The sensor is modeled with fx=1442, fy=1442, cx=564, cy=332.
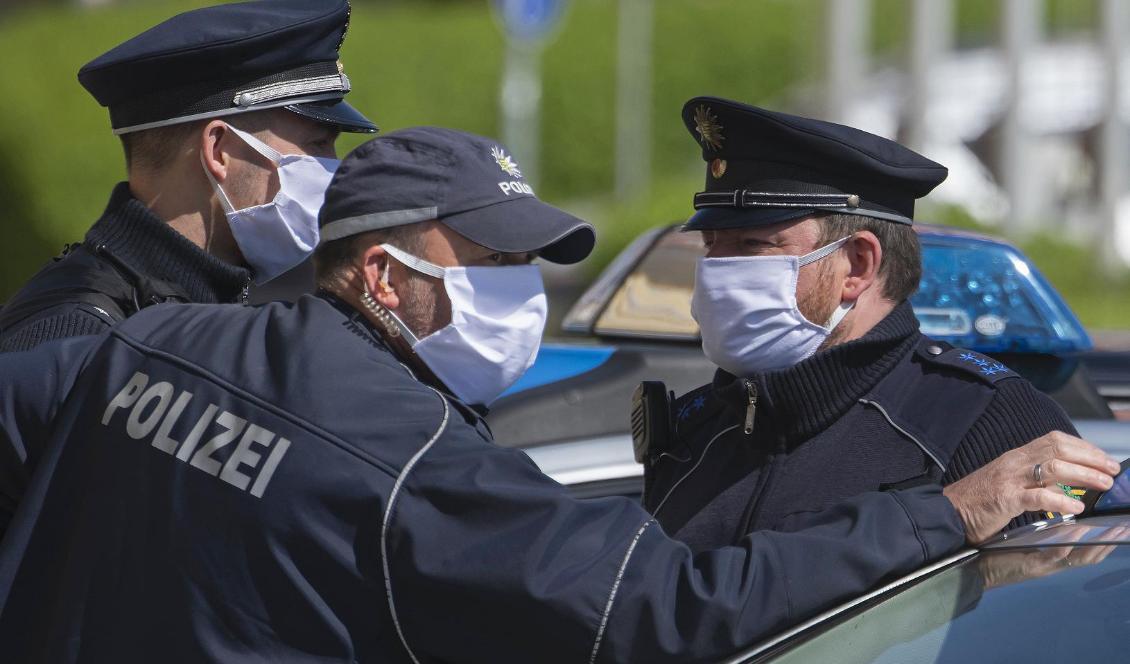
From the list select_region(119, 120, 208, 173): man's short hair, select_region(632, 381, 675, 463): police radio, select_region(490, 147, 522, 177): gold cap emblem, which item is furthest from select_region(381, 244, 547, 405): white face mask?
select_region(119, 120, 208, 173): man's short hair

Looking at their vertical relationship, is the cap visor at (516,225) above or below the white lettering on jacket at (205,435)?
above

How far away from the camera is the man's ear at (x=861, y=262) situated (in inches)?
102

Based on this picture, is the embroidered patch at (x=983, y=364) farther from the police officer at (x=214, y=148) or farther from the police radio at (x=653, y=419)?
the police officer at (x=214, y=148)

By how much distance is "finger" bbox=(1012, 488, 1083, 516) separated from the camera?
2047 millimetres

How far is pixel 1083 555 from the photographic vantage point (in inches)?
81.2

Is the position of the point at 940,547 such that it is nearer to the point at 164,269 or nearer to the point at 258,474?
the point at 258,474

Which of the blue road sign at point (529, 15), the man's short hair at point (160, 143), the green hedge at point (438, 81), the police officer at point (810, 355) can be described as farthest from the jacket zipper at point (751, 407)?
the green hedge at point (438, 81)

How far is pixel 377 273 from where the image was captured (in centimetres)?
227

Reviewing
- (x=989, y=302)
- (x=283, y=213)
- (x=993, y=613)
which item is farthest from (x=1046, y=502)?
(x=283, y=213)

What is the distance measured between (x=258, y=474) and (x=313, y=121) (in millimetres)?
1315

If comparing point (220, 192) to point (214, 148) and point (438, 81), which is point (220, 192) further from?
point (438, 81)

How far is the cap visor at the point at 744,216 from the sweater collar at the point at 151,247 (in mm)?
1001

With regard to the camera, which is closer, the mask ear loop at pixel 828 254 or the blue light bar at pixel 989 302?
the mask ear loop at pixel 828 254

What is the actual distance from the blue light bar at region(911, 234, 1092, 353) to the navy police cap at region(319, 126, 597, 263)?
1236mm
